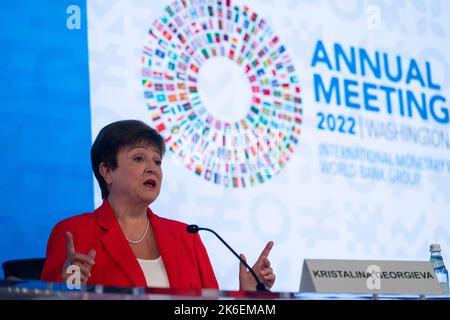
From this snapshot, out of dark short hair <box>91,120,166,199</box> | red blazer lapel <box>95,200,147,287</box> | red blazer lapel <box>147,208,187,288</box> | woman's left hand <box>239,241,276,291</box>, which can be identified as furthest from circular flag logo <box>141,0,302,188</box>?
woman's left hand <box>239,241,276,291</box>

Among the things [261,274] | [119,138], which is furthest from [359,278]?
[119,138]

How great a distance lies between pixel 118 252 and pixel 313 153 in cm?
145

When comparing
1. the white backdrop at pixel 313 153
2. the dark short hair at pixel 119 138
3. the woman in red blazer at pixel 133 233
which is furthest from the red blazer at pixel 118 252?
the white backdrop at pixel 313 153

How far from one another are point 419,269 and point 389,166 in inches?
72.1

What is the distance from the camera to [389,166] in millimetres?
3996

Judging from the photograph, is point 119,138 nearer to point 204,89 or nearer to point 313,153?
point 204,89

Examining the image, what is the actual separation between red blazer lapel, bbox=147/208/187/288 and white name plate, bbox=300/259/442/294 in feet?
2.19

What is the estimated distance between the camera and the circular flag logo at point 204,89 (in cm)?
343

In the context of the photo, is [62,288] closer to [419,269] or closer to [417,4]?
[419,269]

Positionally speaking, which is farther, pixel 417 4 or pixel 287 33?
pixel 417 4

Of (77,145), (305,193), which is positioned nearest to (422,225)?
(305,193)

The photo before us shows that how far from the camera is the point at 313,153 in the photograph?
3.80 meters

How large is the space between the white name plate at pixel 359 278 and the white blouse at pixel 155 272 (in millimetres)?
681

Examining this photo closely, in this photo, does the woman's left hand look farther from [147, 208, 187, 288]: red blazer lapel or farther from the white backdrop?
the white backdrop
